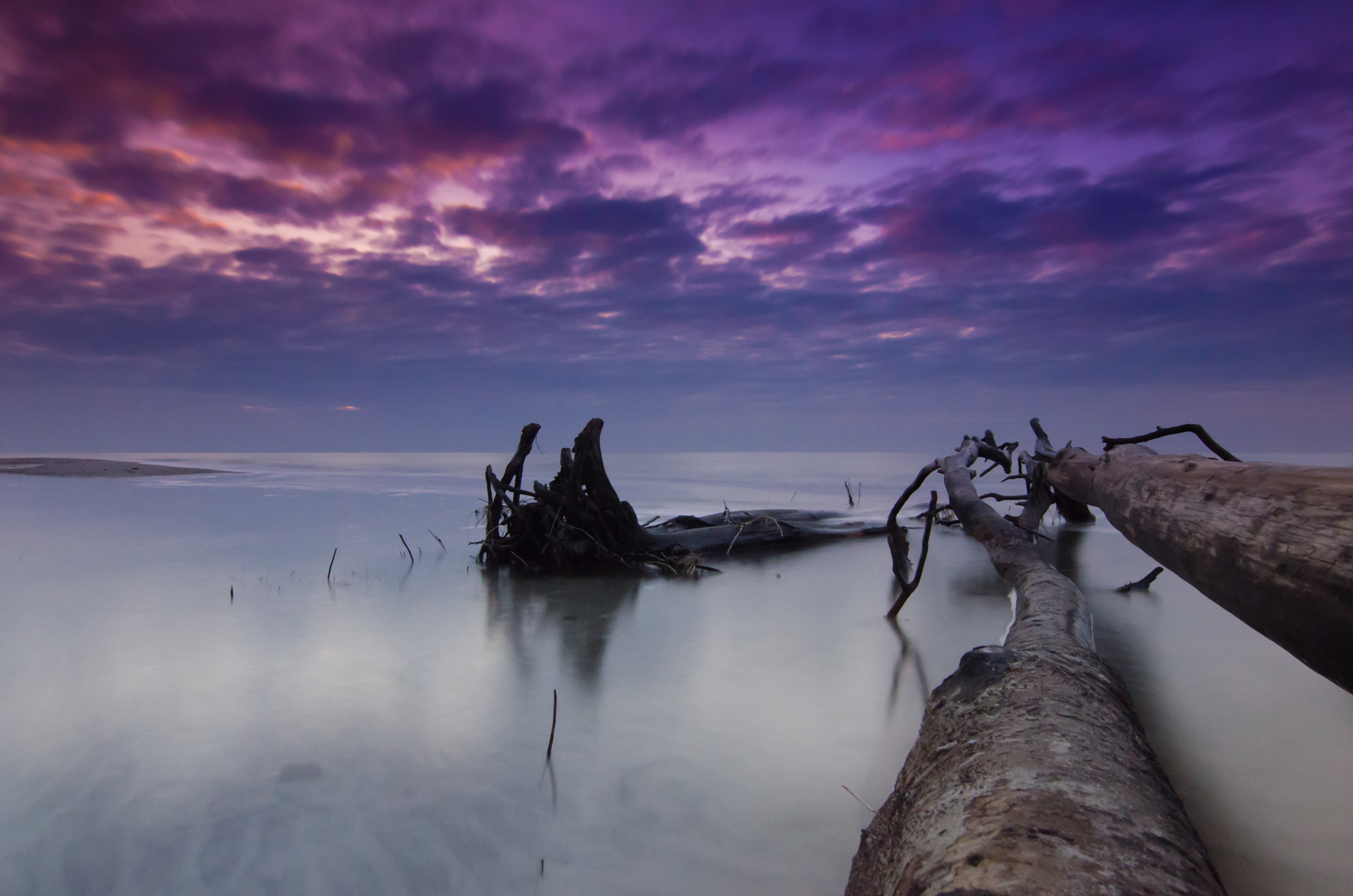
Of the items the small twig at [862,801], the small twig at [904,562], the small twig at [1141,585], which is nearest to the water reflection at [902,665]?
the small twig at [904,562]

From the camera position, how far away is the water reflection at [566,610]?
5.05 m

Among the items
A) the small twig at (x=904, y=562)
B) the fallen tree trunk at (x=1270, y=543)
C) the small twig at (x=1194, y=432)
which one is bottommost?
the small twig at (x=904, y=562)

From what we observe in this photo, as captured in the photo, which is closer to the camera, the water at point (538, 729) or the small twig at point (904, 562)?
the water at point (538, 729)

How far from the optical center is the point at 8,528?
12.8m

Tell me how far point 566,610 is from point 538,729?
2.88 m

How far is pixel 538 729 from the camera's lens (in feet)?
12.2

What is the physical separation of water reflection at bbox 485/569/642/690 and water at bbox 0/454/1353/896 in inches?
1.8

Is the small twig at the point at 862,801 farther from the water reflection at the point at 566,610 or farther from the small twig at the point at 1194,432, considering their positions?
the small twig at the point at 1194,432

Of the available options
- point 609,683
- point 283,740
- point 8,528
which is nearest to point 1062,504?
point 609,683

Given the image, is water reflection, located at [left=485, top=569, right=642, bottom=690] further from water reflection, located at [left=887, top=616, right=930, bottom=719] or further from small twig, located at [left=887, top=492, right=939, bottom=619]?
small twig, located at [left=887, top=492, right=939, bottom=619]

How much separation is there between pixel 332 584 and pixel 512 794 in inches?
234

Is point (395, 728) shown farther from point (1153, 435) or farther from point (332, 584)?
point (1153, 435)

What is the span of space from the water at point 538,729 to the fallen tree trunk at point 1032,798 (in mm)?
641

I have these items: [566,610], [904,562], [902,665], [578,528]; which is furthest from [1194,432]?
[578,528]
